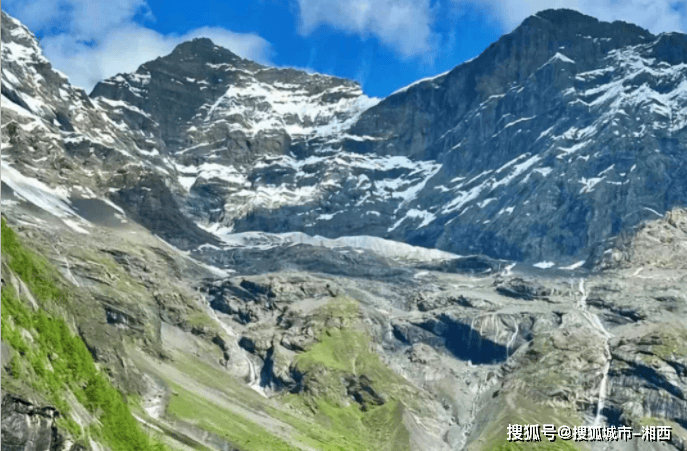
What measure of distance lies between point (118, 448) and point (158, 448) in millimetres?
24627

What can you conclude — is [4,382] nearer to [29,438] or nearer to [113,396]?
[29,438]

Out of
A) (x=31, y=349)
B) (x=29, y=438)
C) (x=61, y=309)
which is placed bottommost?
(x=29, y=438)

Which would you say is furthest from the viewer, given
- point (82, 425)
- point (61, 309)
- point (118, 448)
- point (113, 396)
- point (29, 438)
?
point (61, 309)

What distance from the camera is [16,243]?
180 m

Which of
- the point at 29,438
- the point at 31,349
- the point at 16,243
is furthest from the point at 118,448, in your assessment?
the point at 16,243

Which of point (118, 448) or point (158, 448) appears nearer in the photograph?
point (118, 448)

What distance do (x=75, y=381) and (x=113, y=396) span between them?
1254 cm

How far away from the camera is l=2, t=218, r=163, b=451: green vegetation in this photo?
12225 cm

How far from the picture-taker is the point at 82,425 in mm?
127625

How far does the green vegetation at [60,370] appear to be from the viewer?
122250 millimetres

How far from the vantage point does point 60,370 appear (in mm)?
136625

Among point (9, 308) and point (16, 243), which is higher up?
point (16, 243)

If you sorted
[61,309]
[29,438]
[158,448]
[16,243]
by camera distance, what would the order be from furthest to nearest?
1. [61,309]
2. [16,243]
3. [158,448]
4. [29,438]

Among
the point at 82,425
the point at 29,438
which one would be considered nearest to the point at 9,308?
the point at 82,425
